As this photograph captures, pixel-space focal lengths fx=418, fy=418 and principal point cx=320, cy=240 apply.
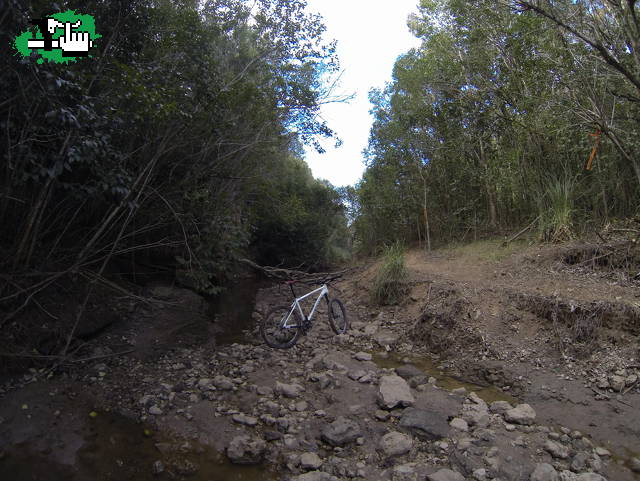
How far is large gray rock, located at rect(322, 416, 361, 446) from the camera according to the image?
149 inches

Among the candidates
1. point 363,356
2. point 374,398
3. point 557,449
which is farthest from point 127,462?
point 557,449

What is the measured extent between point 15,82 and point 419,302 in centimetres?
646

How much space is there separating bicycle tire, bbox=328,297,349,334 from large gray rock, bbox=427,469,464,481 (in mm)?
3769

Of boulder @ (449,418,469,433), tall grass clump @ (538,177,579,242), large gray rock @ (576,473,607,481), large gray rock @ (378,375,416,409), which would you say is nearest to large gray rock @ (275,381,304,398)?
large gray rock @ (378,375,416,409)

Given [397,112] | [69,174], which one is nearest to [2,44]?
[69,174]

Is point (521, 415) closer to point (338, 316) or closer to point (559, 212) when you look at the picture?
point (338, 316)

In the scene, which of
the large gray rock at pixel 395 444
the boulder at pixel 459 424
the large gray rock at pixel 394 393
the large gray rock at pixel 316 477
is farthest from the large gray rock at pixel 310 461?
the boulder at pixel 459 424

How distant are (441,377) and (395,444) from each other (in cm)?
183

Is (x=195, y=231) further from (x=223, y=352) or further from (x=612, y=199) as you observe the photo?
(x=612, y=199)

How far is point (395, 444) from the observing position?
3.67m

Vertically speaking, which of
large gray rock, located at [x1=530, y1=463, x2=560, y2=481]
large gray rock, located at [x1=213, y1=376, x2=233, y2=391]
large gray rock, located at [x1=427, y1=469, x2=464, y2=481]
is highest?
large gray rock, located at [x1=213, y1=376, x2=233, y2=391]

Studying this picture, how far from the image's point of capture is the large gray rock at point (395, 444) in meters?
3.60

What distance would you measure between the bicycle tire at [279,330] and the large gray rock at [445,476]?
3261mm

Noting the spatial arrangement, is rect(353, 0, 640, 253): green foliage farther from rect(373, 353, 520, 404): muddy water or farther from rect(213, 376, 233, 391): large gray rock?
rect(213, 376, 233, 391): large gray rock
